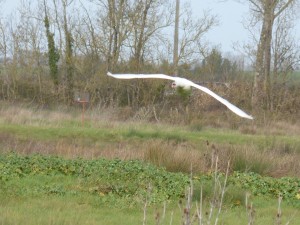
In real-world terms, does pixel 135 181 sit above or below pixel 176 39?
A: below

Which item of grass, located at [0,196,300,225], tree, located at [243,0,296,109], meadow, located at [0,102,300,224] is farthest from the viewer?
tree, located at [243,0,296,109]

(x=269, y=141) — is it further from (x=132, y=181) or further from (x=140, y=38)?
(x=140, y=38)

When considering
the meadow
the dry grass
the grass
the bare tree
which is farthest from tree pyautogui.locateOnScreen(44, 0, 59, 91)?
the grass

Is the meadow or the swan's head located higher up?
the swan's head

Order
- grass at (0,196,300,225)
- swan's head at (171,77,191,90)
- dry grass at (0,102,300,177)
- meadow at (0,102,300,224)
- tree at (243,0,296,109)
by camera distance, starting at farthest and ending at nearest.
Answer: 1. tree at (243,0,296,109)
2. dry grass at (0,102,300,177)
3. meadow at (0,102,300,224)
4. grass at (0,196,300,225)
5. swan's head at (171,77,191,90)

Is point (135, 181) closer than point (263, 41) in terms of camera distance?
Yes

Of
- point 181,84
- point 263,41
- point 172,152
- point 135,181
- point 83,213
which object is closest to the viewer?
point 181,84

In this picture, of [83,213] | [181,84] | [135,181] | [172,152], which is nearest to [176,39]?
[172,152]

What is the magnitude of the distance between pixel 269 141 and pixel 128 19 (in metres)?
13.7

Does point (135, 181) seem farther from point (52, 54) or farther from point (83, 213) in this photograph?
point (52, 54)

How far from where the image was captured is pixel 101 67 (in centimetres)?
2745

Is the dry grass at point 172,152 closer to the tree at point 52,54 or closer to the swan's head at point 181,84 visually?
the swan's head at point 181,84

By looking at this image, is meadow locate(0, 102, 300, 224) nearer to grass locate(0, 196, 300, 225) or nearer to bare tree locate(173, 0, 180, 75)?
grass locate(0, 196, 300, 225)

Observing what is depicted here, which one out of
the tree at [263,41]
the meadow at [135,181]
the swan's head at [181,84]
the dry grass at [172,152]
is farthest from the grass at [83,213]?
the tree at [263,41]
